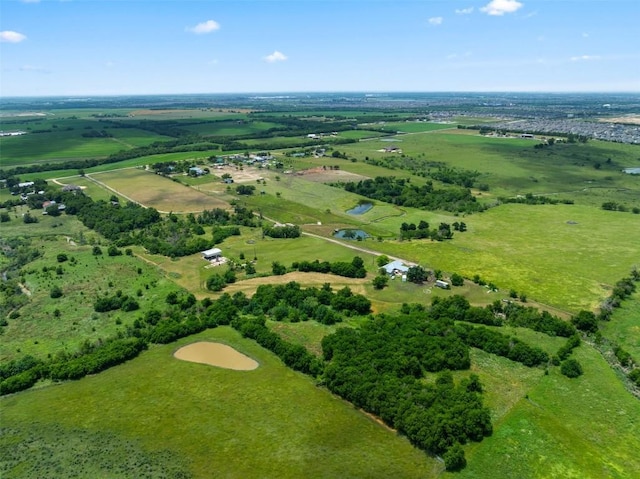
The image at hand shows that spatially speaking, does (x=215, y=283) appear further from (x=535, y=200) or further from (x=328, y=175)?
(x=535, y=200)

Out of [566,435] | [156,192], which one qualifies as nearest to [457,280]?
[566,435]

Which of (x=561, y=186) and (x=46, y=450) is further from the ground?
(x=561, y=186)

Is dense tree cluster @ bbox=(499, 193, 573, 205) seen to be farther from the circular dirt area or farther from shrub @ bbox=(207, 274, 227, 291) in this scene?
the circular dirt area

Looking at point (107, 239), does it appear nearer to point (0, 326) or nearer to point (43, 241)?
point (43, 241)

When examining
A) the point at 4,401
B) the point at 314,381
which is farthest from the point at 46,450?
the point at 314,381

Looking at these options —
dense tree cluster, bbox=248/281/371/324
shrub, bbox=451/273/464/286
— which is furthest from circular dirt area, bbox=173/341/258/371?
shrub, bbox=451/273/464/286

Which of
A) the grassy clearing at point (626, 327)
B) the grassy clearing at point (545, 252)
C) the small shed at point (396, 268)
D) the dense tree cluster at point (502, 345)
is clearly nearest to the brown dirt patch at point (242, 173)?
the grassy clearing at point (545, 252)
